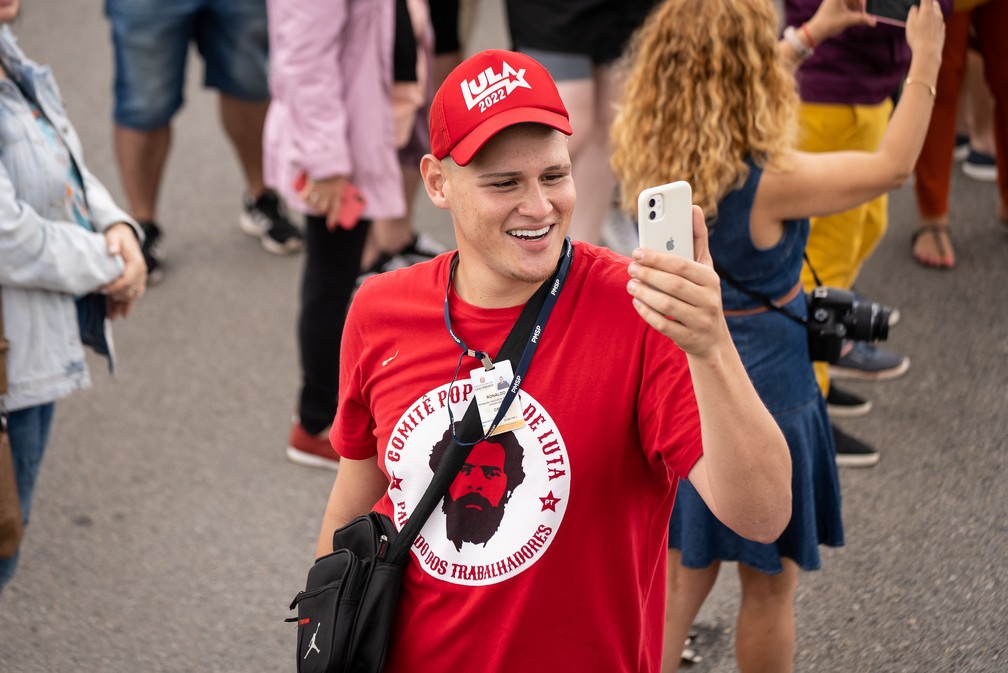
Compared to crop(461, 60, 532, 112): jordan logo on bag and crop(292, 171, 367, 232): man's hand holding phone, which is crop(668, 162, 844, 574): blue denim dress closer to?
crop(461, 60, 532, 112): jordan logo on bag

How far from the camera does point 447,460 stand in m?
1.96

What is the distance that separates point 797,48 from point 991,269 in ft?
8.72

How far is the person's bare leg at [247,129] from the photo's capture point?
607 centimetres

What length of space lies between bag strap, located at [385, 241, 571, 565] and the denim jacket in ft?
5.18

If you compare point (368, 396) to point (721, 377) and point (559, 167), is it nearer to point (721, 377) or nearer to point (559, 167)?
point (559, 167)

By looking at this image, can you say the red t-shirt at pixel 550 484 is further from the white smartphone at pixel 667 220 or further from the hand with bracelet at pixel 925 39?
the hand with bracelet at pixel 925 39

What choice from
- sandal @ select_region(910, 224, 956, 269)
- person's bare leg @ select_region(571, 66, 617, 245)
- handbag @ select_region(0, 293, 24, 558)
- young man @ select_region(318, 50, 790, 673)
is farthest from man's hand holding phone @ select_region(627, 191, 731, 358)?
sandal @ select_region(910, 224, 956, 269)

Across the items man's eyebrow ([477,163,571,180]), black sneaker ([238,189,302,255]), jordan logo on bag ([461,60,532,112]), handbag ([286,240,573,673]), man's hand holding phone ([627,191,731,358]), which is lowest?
black sneaker ([238,189,302,255])

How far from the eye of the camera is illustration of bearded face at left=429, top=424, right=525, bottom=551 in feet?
6.36

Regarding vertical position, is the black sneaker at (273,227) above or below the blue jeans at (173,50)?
below

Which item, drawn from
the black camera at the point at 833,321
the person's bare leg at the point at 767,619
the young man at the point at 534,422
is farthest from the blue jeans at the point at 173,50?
the young man at the point at 534,422

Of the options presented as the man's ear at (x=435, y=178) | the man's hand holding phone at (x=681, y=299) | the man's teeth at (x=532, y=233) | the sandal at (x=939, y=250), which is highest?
the man's hand holding phone at (x=681, y=299)

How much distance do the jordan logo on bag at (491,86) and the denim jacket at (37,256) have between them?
1.59 m

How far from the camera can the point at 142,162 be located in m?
5.90
